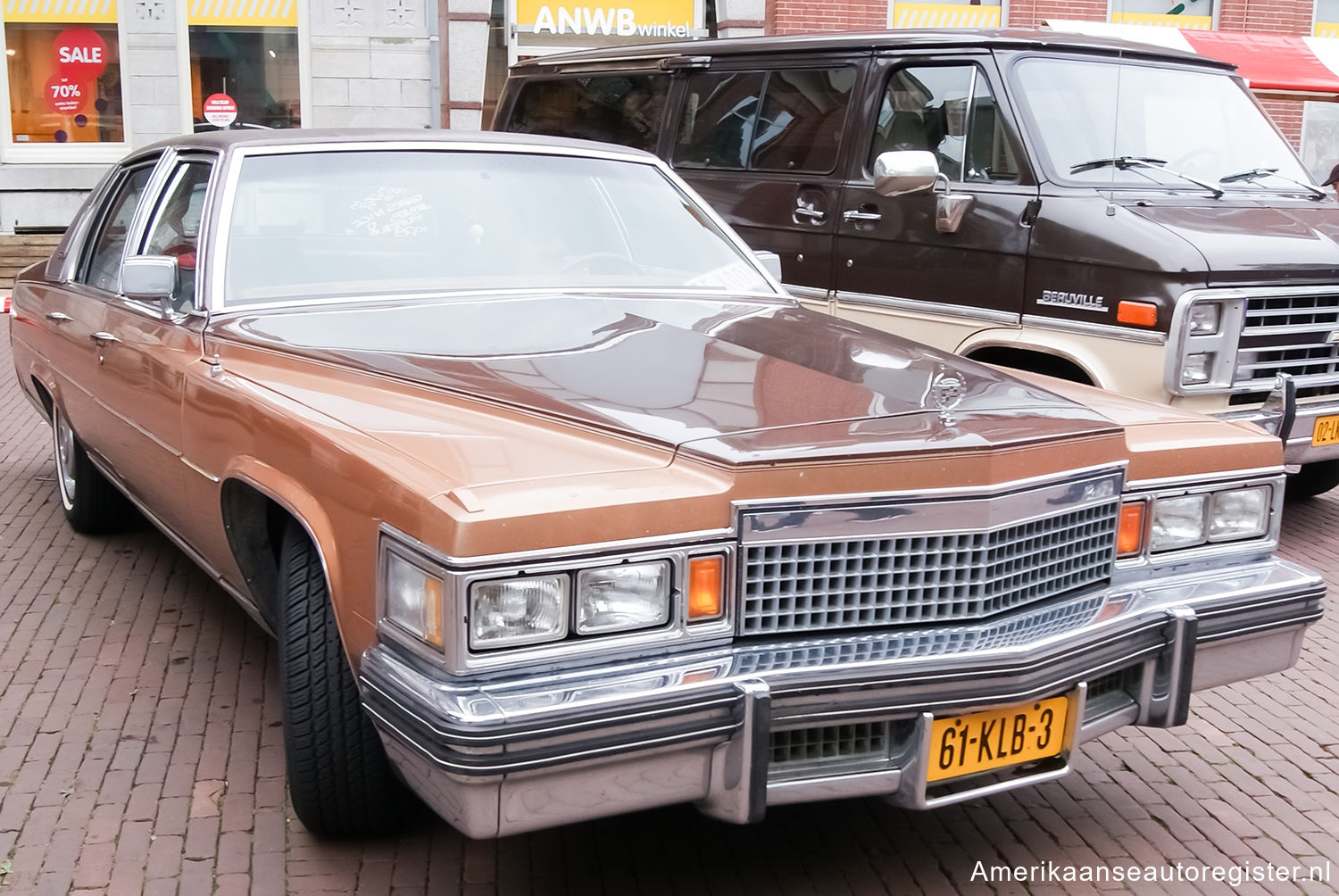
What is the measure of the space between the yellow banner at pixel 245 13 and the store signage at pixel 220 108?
0.80 meters

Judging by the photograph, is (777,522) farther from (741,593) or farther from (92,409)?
(92,409)

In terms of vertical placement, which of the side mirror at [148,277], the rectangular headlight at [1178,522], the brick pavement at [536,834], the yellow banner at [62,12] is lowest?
the brick pavement at [536,834]

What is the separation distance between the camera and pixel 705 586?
8.61ft

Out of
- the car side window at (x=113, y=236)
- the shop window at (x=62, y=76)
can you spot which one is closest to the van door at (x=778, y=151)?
the car side window at (x=113, y=236)

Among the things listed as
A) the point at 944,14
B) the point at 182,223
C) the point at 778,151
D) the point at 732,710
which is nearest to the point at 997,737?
the point at 732,710

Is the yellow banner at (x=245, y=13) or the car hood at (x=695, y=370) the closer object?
the car hood at (x=695, y=370)

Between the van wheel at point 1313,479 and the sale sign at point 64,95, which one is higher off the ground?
the sale sign at point 64,95

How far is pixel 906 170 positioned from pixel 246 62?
1173 cm

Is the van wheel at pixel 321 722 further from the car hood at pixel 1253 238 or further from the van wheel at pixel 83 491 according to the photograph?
the car hood at pixel 1253 238

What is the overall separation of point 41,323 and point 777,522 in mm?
4195

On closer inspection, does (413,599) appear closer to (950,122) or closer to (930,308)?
(930,308)

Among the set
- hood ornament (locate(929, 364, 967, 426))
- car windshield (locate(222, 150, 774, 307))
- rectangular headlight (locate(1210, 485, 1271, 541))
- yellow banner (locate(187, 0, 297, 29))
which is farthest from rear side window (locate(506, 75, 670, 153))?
yellow banner (locate(187, 0, 297, 29))

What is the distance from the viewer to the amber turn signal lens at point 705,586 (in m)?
2.61

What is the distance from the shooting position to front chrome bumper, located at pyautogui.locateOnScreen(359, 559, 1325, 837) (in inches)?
95.4
